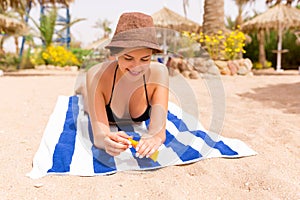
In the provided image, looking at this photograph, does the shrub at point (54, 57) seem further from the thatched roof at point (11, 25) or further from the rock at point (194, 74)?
the rock at point (194, 74)

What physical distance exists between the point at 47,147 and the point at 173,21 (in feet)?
30.7

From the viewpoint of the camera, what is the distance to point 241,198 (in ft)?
4.24

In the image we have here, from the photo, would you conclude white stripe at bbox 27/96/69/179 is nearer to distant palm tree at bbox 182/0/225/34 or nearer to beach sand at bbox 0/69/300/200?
beach sand at bbox 0/69/300/200

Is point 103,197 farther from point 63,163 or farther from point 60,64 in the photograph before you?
point 60,64

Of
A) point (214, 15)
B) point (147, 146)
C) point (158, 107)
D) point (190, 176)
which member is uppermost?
point (214, 15)

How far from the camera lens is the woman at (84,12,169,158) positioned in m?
1.48

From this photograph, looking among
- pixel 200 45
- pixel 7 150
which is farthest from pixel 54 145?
pixel 200 45

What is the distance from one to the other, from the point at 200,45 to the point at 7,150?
6.33m

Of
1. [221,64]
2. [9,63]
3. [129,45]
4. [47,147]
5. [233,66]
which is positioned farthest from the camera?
[9,63]

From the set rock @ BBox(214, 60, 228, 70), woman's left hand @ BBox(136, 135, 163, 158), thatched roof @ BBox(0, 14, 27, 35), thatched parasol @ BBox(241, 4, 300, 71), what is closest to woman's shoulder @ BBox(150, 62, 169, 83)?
woman's left hand @ BBox(136, 135, 163, 158)

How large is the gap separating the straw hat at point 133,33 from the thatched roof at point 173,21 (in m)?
8.80

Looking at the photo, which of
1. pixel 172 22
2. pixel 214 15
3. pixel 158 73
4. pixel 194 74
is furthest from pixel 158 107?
pixel 172 22

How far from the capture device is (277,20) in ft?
33.8

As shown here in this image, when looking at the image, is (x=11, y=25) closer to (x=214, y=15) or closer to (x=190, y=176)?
(x=214, y=15)
